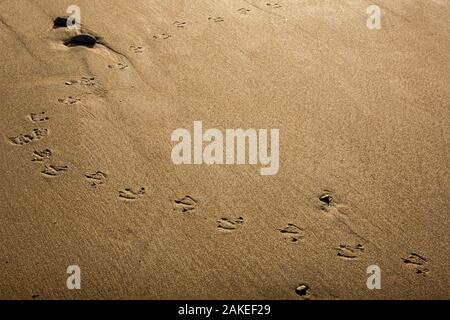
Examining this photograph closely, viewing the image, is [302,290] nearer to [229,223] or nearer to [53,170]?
[229,223]

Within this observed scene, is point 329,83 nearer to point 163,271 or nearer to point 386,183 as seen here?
point 386,183

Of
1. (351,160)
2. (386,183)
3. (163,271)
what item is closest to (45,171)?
(163,271)

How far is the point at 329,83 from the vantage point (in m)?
3.60

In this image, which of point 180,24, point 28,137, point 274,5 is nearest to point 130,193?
point 28,137

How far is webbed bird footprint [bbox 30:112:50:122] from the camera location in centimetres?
308

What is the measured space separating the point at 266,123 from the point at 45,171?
166 cm

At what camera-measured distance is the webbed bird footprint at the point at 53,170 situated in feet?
8.98

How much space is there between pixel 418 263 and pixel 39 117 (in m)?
2.84

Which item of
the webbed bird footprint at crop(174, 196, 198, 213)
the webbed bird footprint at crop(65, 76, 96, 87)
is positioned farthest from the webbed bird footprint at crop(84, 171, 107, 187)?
the webbed bird footprint at crop(65, 76, 96, 87)

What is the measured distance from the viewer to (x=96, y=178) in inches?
108

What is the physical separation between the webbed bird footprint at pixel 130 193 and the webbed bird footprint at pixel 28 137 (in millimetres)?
817

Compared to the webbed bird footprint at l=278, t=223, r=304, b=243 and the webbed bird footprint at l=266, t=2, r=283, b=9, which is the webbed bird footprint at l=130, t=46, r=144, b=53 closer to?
the webbed bird footprint at l=266, t=2, r=283, b=9

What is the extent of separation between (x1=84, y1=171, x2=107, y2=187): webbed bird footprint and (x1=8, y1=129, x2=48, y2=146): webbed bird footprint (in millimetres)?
542

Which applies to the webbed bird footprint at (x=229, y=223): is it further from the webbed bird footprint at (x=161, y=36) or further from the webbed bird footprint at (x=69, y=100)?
the webbed bird footprint at (x=161, y=36)
